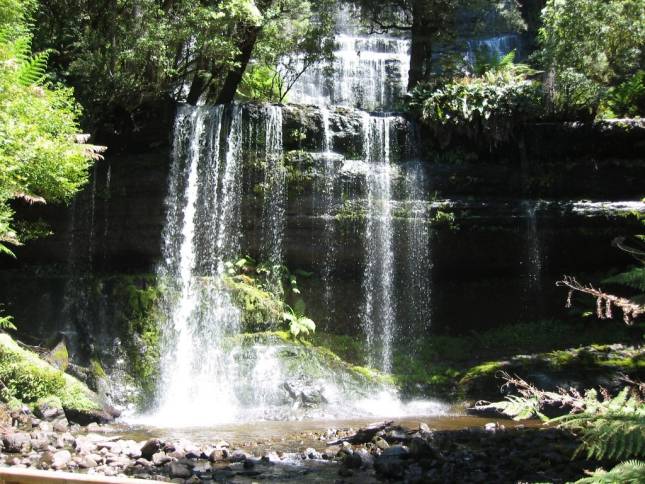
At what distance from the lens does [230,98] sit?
16.2 metres

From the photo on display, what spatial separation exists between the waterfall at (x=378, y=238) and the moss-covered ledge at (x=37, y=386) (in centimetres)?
659

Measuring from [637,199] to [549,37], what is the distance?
442cm

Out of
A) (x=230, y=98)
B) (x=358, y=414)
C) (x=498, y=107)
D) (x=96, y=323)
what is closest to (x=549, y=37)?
(x=498, y=107)

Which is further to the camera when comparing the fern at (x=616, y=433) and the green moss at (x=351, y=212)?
the green moss at (x=351, y=212)

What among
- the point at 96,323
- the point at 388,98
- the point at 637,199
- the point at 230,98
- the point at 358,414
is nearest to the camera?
the point at 358,414

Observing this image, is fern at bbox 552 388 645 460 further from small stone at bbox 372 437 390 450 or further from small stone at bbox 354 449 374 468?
small stone at bbox 372 437 390 450

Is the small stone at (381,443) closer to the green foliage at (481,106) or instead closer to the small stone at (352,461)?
the small stone at (352,461)

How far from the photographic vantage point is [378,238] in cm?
1449

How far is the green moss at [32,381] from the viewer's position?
9.37 meters

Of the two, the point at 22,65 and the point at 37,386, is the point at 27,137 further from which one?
the point at 37,386

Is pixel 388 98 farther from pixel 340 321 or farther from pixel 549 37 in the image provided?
pixel 340 321

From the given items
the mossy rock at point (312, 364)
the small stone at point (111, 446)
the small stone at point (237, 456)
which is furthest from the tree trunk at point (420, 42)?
the small stone at point (111, 446)

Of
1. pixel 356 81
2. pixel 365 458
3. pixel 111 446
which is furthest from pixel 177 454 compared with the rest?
pixel 356 81

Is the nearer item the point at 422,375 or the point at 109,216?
the point at 422,375
